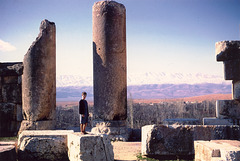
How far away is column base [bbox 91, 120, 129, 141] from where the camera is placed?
984 centimetres

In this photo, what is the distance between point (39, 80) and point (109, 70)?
2.60 meters

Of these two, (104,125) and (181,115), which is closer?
(104,125)

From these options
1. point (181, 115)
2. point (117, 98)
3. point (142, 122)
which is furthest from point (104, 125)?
point (181, 115)

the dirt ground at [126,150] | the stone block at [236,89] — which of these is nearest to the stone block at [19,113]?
the dirt ground at [126,150]

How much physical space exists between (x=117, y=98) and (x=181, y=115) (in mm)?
8858

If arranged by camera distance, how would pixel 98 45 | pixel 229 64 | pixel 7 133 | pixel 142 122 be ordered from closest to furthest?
pixel 229 64 → pixel 98 45 → pixel 7 133 → pixel 142 122

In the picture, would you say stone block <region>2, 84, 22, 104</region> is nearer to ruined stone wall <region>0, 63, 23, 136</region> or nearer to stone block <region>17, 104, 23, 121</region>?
ruined stone wall <region>0, 63, 23, 136</region>

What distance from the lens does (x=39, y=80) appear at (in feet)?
34.8

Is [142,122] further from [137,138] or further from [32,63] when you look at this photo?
[32,63]

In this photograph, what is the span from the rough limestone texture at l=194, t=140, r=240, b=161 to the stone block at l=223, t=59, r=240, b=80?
155 inches

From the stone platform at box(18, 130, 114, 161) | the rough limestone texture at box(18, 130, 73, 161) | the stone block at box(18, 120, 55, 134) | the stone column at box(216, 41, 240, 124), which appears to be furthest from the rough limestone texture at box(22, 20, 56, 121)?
the stone column at box(216, 41, 240, 124)

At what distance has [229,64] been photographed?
942 centimetres

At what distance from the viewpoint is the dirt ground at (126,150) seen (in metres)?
7.54

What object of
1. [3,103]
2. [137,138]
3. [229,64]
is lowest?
[137,138]
